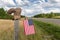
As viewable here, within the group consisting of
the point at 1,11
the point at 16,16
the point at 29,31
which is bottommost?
the point at 1,11

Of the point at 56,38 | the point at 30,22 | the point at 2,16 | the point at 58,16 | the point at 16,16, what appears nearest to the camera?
the point at 16,16

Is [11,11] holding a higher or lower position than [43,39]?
higher

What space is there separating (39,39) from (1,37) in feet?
5.23

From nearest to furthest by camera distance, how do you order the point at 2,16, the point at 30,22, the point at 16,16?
the point at 16,16
the point at 30,22
the point at 2,16

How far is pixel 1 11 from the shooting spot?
32000mm

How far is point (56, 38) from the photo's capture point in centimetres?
947

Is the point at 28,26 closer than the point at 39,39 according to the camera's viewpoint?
Yes

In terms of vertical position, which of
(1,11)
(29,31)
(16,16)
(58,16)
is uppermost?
(16,16)

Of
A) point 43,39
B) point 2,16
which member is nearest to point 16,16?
point 43,39

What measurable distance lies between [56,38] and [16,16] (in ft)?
19.1

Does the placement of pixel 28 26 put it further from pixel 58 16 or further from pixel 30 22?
pixel 58 16

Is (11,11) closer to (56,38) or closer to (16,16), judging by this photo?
(16,16)

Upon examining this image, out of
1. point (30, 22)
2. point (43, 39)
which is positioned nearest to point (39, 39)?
point (43, 39)

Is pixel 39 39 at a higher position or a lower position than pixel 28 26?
lower
